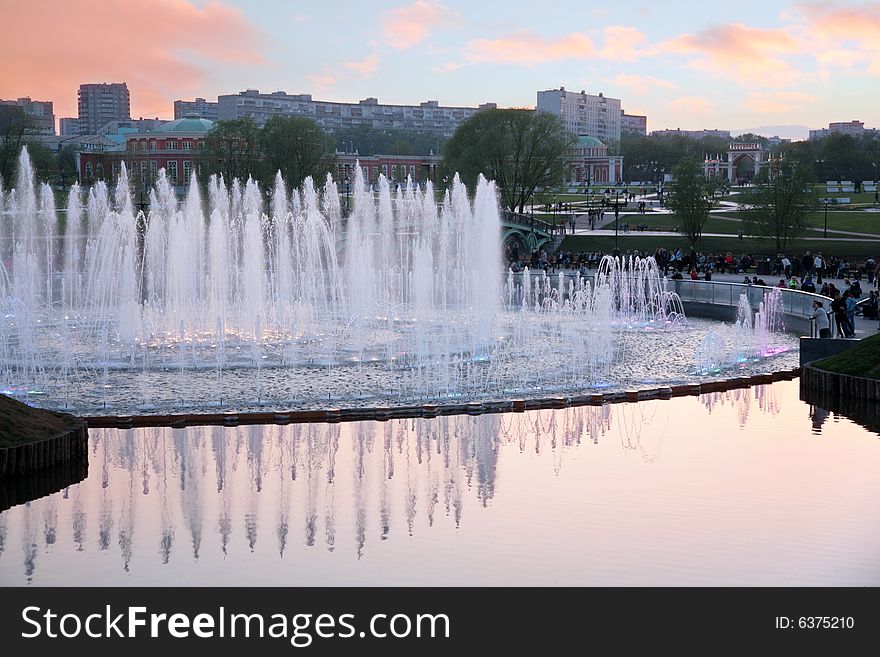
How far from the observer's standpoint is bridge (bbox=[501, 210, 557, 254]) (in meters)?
58.8

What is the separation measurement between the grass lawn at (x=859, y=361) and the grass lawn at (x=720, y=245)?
30.3 m

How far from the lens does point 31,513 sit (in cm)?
1405

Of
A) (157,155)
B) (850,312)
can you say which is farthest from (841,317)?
(157,155)

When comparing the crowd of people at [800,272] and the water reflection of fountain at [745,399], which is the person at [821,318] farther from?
the water reflection of fountain at [745,399]

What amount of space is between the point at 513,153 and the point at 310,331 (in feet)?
126

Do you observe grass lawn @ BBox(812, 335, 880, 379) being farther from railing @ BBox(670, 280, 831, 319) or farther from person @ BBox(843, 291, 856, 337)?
railing @ BBox(670, 280, 831, 319)

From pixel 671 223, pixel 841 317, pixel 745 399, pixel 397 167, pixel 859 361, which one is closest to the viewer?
pixel 745 399

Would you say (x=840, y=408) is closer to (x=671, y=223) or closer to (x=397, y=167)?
(x=671, y=223)

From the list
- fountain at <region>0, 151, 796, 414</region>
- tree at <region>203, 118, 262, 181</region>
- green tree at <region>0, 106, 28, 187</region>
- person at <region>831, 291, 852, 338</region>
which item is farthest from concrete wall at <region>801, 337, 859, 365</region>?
green tree at <region>0, 106, 28, 187</region>

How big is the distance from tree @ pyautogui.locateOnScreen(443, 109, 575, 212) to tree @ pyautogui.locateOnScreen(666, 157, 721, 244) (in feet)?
28.5

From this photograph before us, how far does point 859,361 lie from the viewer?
22.0 meters
